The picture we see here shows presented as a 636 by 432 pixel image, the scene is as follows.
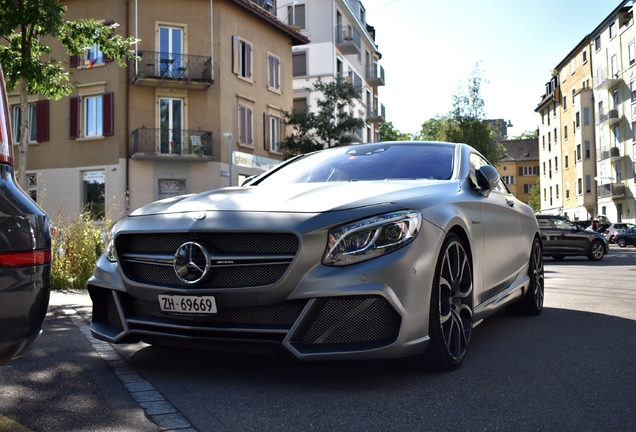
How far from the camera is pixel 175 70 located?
28.9 m

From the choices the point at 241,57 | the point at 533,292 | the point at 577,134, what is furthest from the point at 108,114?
the point at 577,134

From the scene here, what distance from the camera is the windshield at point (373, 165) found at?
16.0 ft

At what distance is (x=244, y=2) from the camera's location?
30.8m

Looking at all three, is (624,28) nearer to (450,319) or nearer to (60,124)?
(60,124)

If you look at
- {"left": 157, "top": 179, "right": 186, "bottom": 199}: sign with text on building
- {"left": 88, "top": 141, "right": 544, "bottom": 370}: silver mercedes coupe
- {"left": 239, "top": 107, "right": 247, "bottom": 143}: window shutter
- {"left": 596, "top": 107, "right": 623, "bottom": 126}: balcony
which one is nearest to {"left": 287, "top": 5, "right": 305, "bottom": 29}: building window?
{"left": 239, "top": 107, "right": 247, "bottom": 143}: window shutter

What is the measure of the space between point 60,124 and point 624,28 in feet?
137

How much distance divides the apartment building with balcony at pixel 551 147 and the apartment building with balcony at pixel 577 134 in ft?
2.92

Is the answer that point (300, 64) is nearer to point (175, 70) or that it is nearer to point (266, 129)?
point (266, 129)

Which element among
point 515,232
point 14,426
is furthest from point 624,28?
point 14,426

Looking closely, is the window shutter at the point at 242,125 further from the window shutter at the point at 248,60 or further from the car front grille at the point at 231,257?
the car front grille at the point at 231,257

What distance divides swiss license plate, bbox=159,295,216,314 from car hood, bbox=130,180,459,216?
520mm

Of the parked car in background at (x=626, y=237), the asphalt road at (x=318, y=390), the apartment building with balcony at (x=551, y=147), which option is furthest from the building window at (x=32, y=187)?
the apartment building with balcony at (x=551, y=147)

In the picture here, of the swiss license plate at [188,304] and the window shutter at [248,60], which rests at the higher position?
the window shutter at [248,60]

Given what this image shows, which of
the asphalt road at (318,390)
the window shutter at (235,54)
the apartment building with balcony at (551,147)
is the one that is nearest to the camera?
the asphalt road at (318,390)
